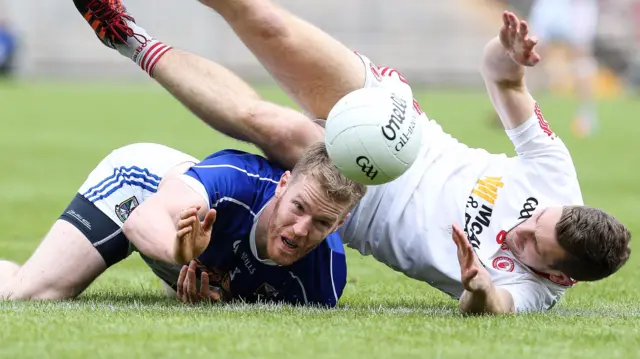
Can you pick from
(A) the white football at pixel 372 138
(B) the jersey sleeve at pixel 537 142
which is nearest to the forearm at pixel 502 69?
(B) the jersey sleeve at pixel 537 142

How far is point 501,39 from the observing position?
662 centimetres

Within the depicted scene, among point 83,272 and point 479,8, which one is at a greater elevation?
point 479,8

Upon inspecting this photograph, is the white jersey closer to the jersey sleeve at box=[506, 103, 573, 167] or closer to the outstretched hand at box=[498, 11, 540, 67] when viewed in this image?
the jersey sleeve at box=[506, 103, 573, 167]

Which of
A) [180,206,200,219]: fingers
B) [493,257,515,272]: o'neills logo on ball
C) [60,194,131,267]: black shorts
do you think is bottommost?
[60,194,131,267]: black shorts

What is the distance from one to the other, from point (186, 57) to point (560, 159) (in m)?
2.32

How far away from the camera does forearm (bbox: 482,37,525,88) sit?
21.8 ft

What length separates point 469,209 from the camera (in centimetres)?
652

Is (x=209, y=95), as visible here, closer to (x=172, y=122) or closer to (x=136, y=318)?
(x=136, y=318)

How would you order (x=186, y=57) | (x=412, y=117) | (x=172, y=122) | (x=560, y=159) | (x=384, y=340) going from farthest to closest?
(x=172, y=122)
(x=186, y=57)
(x=560, y=159)
(x=412, y=117)
(x=384, y=340)

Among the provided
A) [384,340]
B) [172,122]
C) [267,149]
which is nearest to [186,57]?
[267,149]

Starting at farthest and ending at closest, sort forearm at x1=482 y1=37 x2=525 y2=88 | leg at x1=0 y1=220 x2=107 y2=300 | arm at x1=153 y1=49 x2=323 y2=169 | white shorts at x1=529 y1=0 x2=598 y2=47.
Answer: white shorts at x1=529 y1=0 x2=598 y2=47 → forearm at x1=482 y1=37 x2=525 y2=88 → arm at x1=153 y1=49 x2=323 y2=169 → leg at x1=0 y1=220 x2=107 y2=300

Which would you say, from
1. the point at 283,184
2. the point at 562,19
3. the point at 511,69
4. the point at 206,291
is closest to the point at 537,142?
the point at 511,69

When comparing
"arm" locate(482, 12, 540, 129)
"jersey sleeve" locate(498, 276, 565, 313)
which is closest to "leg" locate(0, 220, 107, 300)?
"jersey sleeve" locate(498, 276, 565, 313)

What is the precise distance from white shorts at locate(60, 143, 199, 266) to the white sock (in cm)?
55
